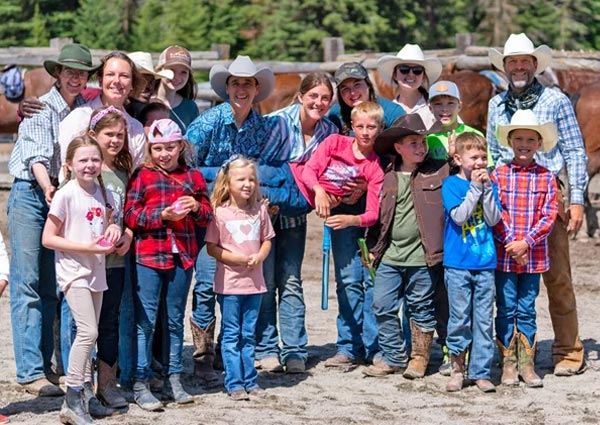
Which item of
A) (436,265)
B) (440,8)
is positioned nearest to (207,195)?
(436,265)

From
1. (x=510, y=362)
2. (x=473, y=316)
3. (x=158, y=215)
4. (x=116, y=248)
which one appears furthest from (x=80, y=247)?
(x=510, y=362)

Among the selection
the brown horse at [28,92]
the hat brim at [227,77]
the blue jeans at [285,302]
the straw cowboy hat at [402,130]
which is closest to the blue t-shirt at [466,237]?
A: the straw cowboy hat at [402,130]

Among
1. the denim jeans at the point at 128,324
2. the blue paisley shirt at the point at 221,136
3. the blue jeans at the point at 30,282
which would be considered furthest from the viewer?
the blue paisley shirt at the point at 221,136

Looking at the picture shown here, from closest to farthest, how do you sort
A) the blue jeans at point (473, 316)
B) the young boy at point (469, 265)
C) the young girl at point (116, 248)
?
the young girl at point (116, 248) < the young boy at point (469, 265) < the blue jeans at point (473, 316)

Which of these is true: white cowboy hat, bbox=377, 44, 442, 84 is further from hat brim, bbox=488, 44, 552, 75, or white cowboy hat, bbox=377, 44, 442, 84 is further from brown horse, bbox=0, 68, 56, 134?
brown horse, bbox=0, 68, 56, 134

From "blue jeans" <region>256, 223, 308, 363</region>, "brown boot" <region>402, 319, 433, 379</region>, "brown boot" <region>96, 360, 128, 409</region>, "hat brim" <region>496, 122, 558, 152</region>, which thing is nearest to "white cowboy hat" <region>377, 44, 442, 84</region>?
"hat brim" <region>496, 122, 558, 152</region>

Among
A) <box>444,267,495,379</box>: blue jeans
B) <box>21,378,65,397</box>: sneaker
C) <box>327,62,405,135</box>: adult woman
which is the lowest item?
<box>21,378,65,397</box>: sneaker

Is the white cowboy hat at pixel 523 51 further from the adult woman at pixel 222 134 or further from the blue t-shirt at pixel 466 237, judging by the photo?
the adult woman at pixel 222 134

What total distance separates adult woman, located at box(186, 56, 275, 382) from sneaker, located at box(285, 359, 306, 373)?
46 cm

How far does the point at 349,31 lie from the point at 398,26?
2748 mm

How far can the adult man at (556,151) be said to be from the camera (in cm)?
660

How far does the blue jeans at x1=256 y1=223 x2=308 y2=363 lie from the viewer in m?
6.82

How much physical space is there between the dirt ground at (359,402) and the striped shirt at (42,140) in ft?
4.10

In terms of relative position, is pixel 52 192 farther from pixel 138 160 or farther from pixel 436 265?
pixel 436 265
